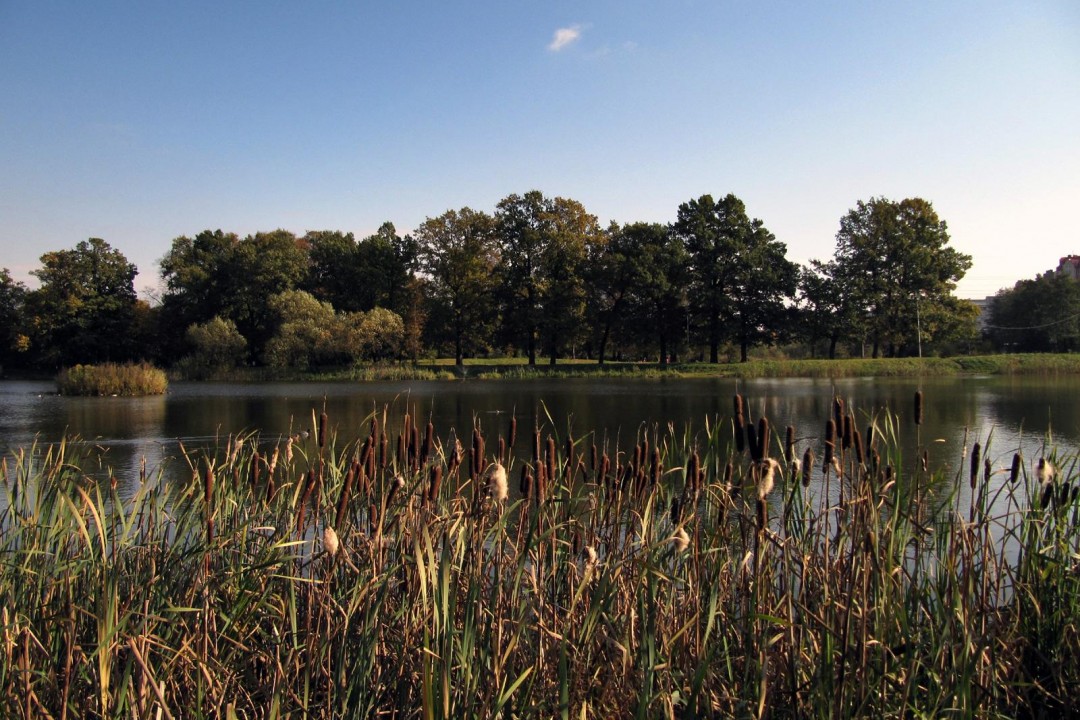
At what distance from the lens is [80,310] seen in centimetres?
5497

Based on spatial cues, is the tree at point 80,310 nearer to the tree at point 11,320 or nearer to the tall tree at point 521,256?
the tree at point 11,320

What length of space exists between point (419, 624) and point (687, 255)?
46193 mm

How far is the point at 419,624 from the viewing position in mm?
2811

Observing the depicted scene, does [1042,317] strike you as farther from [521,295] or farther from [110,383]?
[110,383]

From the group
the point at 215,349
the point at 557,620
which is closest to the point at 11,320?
the point at 215,349

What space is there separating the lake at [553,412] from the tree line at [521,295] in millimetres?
11544

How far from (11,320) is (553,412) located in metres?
50.6

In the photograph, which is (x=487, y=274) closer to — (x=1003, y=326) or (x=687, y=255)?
(x=687, y=255)

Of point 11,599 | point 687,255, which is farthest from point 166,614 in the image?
point 687,255

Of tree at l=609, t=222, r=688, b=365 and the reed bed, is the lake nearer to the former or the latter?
the reed bed

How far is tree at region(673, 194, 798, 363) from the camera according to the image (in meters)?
47.1

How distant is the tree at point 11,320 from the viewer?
54.0 m

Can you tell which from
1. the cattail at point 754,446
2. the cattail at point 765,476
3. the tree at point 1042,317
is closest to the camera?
the cattail at point 765,476

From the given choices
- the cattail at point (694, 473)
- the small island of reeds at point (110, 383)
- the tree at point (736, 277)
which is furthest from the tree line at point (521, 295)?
the cattail at point (694, 473)
